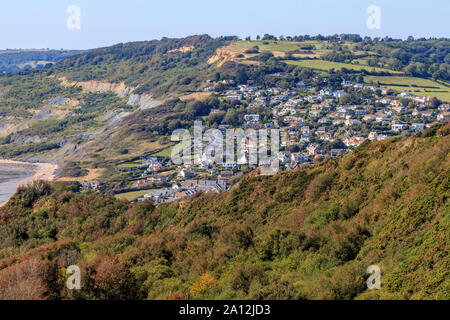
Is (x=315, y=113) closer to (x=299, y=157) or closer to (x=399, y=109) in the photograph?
(x=399, y=109)

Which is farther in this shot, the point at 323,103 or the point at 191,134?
the point at 323,103

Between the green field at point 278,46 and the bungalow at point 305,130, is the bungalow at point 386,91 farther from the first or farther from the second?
the green field at point 278,46

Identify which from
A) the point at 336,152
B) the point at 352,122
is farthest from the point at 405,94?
the point at 336,152

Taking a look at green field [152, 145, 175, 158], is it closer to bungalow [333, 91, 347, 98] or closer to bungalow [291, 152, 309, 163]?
bungalow [291, 152, 309, 163]

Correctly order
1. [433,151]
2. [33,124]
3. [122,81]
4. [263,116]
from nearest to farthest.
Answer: [433,151] → [263,116] → [33,124] → [122,81]

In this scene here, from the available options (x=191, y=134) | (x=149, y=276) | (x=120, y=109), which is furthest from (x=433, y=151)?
(x=120, y=109)

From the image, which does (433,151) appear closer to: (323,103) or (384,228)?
(384,228)

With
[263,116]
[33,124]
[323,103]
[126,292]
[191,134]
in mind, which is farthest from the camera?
[33,124]
